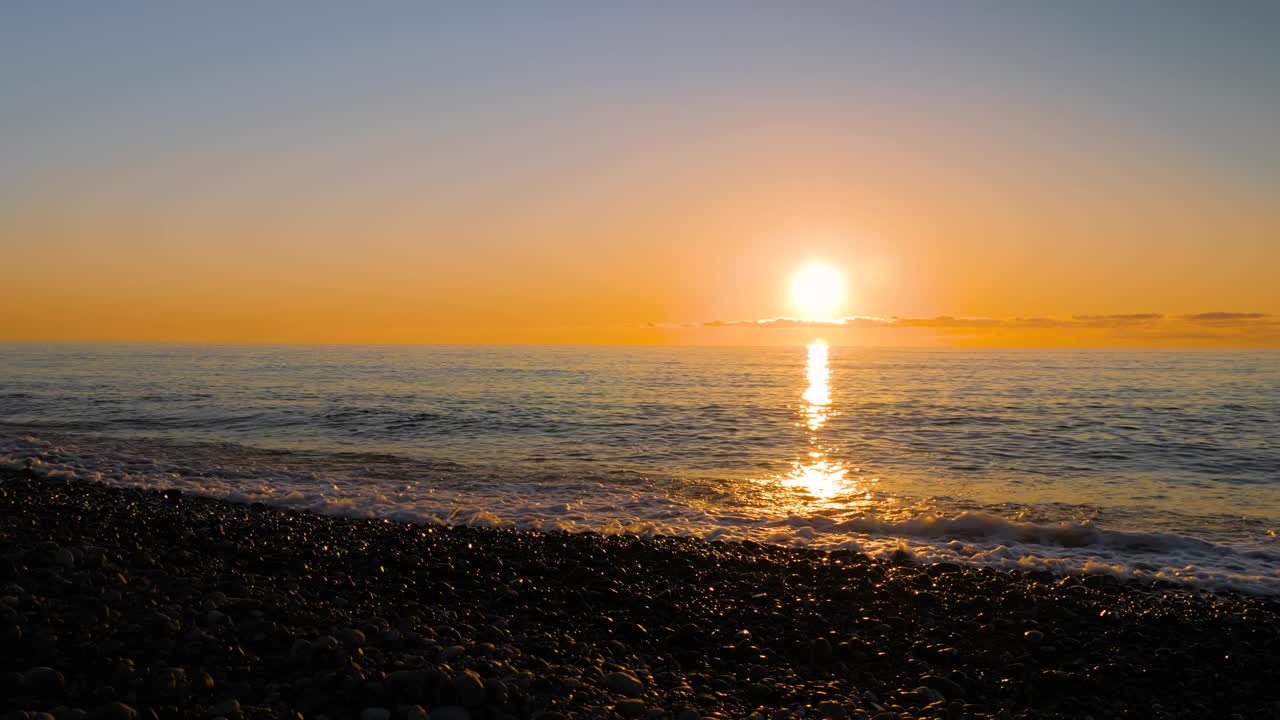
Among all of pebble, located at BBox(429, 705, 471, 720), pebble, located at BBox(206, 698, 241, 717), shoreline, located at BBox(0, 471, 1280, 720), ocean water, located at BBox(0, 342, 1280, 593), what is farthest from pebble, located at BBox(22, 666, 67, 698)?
ocean water, located at BBox(0, 342, 1280, 593)

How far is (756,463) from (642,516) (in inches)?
320

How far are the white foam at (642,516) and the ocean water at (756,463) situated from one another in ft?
0.22

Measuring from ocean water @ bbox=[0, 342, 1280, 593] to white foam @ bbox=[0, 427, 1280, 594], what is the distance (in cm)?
7

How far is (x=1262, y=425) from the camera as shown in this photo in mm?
28922

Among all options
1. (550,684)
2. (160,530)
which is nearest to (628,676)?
(550,684)

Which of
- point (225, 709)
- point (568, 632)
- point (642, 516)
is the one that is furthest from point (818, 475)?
point (225, 709)

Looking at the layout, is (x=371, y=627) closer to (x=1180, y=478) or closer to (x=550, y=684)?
(x=550, y=684)

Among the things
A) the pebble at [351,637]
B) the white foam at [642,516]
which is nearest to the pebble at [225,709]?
the pebble at [351,637]

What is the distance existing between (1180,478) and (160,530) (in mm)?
23807

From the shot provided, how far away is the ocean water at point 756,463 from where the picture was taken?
1269 centimetres

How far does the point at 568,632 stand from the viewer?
727 cm

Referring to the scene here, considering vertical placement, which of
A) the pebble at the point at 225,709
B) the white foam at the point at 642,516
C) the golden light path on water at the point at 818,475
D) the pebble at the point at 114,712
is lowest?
the golden light path on water at the point at 818,475

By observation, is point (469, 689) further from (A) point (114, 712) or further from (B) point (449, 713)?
(A) point (114, 712)

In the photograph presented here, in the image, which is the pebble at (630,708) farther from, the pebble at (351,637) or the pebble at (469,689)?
the pebble at (351,637)
